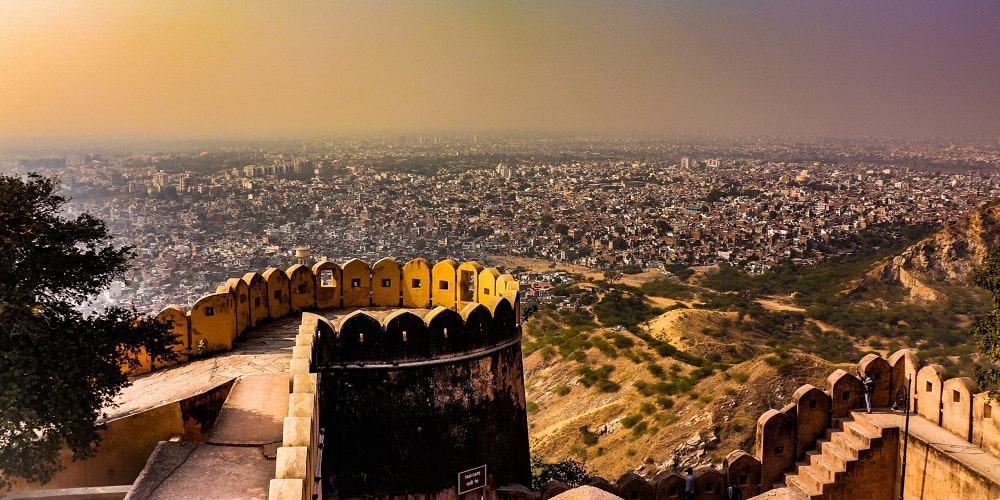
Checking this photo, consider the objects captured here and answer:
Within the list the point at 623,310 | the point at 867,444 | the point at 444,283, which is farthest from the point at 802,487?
the point at 623,310

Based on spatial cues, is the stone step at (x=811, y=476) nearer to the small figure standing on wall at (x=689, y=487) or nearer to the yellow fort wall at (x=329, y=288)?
the small figure standing on wall at (x=689, y=487)

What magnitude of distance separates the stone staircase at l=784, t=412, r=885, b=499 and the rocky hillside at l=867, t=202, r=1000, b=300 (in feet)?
116

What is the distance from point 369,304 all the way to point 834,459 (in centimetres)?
700

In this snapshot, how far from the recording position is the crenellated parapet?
8938 mm

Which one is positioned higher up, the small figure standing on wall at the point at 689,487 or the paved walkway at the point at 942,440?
the paved walkway at the point at 942,440

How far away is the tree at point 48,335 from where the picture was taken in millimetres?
6812

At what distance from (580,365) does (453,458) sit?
72.7 ft

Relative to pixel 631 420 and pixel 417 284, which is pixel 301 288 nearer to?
pixel 417 284

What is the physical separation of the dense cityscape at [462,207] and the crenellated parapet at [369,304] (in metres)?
12.3

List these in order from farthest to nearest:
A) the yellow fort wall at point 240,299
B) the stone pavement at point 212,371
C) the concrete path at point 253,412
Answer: the yellow fort wall at point 240,299, the stone pavement at point 212,371, the concrete path at point 253,412

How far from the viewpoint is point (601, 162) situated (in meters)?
134

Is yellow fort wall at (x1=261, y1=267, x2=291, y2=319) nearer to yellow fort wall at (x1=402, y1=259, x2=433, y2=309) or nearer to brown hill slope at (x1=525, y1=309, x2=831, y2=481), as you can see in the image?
yellow fort wall at (x1=402, y1=259, x2=433, y2=309)

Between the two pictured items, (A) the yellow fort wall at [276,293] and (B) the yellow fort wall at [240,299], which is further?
(A) the yellow fort wall at [276,293]

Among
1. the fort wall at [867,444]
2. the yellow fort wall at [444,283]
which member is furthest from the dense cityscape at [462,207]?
the fort wall at [867,444]
